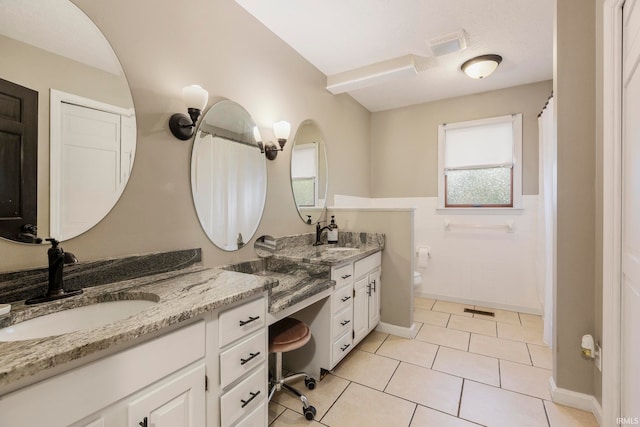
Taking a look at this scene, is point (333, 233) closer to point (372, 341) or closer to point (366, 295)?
point (366, 295)

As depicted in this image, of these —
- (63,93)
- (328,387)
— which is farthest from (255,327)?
(63,93)

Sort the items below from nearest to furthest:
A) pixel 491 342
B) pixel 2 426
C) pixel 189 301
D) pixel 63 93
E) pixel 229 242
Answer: pixel 2 426
pixel 189 301
pixel 63 93
pixel 229 242
pixel 491 342

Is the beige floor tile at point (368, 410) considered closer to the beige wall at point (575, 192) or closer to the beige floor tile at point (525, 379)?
the beige floor tile at point (525, 379)

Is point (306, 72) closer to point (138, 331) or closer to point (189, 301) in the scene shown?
point (189, 301)

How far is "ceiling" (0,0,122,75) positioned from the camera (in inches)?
39.5

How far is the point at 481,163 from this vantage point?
3.35 m

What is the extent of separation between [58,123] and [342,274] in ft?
5.59

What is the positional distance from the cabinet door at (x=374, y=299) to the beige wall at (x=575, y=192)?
49.2 inches

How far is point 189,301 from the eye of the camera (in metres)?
1.00

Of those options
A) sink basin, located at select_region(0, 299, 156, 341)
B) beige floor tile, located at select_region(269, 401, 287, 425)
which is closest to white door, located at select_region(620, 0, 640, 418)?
beige floor tile, located at select_region(269, 401, 287, 425)

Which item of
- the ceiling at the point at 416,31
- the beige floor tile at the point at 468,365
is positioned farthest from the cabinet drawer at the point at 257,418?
the ceiling at the point at 416,31

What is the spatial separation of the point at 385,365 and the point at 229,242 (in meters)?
1.50

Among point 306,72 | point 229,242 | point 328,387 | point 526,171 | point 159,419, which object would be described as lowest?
point 328,387

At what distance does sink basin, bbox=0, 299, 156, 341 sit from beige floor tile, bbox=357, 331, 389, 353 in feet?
6.06
